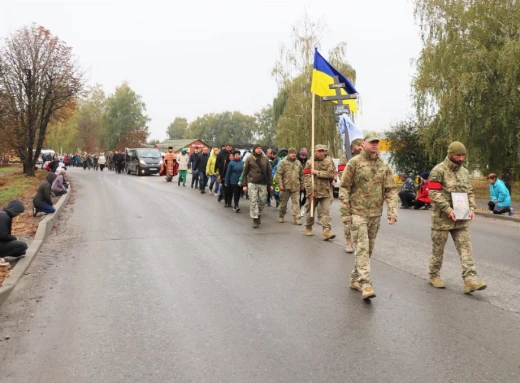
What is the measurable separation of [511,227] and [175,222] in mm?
8325

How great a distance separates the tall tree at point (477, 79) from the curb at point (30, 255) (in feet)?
51.7

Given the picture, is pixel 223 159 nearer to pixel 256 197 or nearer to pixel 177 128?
pixel 256 197

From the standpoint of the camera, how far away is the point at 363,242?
6.05 m

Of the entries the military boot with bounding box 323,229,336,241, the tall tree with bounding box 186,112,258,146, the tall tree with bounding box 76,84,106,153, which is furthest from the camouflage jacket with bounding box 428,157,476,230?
the tall tree with bounding box 186,112,258,146

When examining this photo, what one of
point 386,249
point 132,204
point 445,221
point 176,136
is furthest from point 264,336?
point 176,136

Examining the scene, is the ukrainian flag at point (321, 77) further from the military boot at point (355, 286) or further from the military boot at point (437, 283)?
the military boot at point (355, 286)

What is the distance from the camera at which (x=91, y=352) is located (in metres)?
4.33

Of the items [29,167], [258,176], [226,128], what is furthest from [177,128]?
[258,176]

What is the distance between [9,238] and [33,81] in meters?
22.4

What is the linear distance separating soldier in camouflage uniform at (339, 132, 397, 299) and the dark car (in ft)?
97.6

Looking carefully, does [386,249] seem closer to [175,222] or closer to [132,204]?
[175,222]

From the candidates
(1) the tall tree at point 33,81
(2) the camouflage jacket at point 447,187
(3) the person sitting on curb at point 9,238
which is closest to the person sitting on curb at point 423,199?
(2) the camouflage jacket at point 447,187

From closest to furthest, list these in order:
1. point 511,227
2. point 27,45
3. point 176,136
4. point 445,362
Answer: point 445,362, point 511,227, point 27,45, point 176,136

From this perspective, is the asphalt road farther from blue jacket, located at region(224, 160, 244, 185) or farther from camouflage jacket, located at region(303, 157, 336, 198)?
blue jacket, located at region(224, 160, 244, 185)
